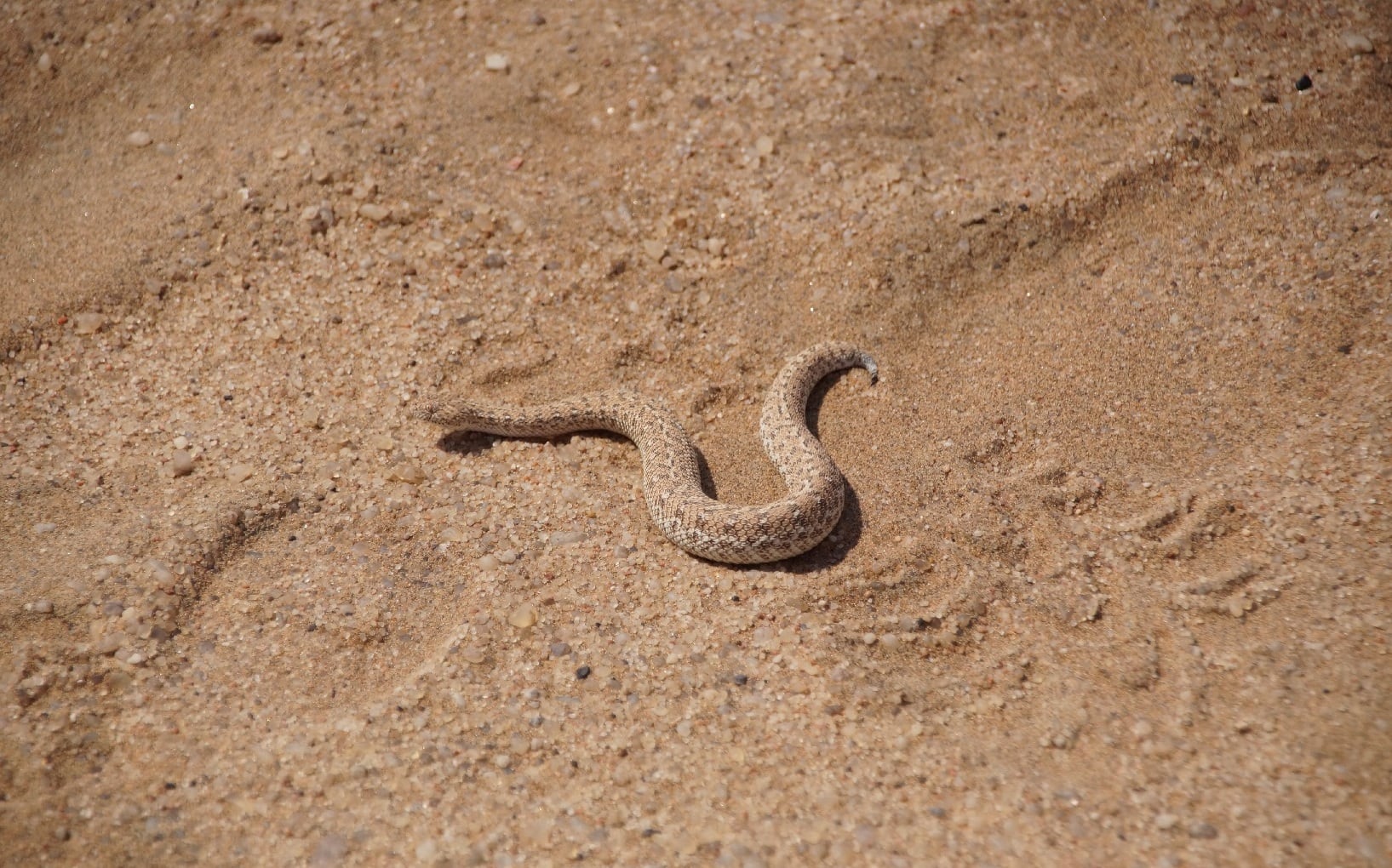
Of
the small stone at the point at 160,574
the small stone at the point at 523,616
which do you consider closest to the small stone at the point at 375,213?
the small stone at the point at 160,574

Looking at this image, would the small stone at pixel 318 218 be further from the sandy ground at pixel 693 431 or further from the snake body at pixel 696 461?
the snake body at pixel 696 461

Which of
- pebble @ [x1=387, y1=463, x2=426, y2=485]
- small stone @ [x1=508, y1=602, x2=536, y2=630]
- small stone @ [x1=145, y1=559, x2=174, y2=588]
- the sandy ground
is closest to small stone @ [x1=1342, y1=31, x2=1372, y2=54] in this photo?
the sandy ground

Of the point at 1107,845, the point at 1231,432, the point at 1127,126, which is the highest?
the point at 1127,126

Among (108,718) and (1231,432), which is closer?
(108,718)

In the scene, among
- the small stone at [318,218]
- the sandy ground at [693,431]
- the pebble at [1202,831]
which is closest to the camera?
the pebble at [1202,831]

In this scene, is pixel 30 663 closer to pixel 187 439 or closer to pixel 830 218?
pixel 187 439

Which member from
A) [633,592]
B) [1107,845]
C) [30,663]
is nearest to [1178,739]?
[1107,845]

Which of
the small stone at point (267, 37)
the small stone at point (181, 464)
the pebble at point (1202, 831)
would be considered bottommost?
the small stone at point (181, 464)
